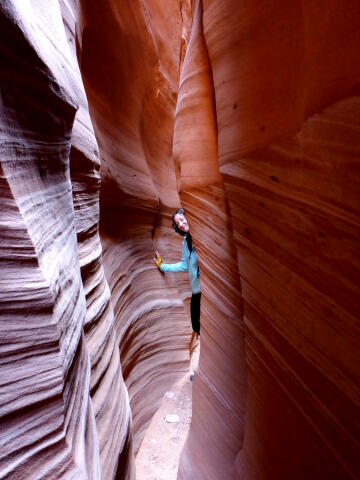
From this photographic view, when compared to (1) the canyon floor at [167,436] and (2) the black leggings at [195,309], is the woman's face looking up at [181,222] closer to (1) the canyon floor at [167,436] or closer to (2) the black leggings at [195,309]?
(2) the black leggings at [195,309]

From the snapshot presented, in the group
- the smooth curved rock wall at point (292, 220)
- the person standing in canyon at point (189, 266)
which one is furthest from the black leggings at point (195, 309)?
the smooth curved rock wall at point (292, 220)

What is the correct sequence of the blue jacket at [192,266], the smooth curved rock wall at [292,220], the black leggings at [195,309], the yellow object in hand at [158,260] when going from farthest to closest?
the yellow object in hand at [158,260], the black leggings at [195,309], the blue jacket at [192,266], the smooth curved rock wall at [292,220]

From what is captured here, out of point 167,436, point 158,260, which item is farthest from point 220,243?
point 167,436

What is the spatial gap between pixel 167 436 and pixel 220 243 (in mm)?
2429

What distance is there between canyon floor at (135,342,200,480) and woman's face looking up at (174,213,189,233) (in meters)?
1.95

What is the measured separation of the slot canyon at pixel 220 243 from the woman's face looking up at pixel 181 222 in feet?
3.51

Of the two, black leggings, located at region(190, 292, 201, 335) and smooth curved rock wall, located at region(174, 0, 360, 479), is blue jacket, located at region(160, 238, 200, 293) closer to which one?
black leggings, located at region(190, 292, 201, 335)

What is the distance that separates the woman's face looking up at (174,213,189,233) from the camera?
→ 134 inches

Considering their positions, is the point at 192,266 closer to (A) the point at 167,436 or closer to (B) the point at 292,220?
(A) the point at 167,436

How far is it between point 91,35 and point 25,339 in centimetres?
259

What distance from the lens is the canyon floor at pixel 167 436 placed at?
2.77 meters

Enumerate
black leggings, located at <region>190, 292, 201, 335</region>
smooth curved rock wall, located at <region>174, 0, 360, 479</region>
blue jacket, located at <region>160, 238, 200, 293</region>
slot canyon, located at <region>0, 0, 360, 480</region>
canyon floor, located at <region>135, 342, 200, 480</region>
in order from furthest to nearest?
black leggings, located at <region>190, 292, 201, 335</region> < blue jacket, located at <region>160, 238, 200, 293</region> < canyon floor, located at <region>135, 342, 200, 480</region> < smooth curved rock wall, located at <region>174, 0, 360, 479</region> < slot canyon, located at <region>0, 0, 360, 480</region>

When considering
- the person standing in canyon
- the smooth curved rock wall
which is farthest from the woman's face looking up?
the smooth curved rock wall

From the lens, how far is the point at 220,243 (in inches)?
75.7
